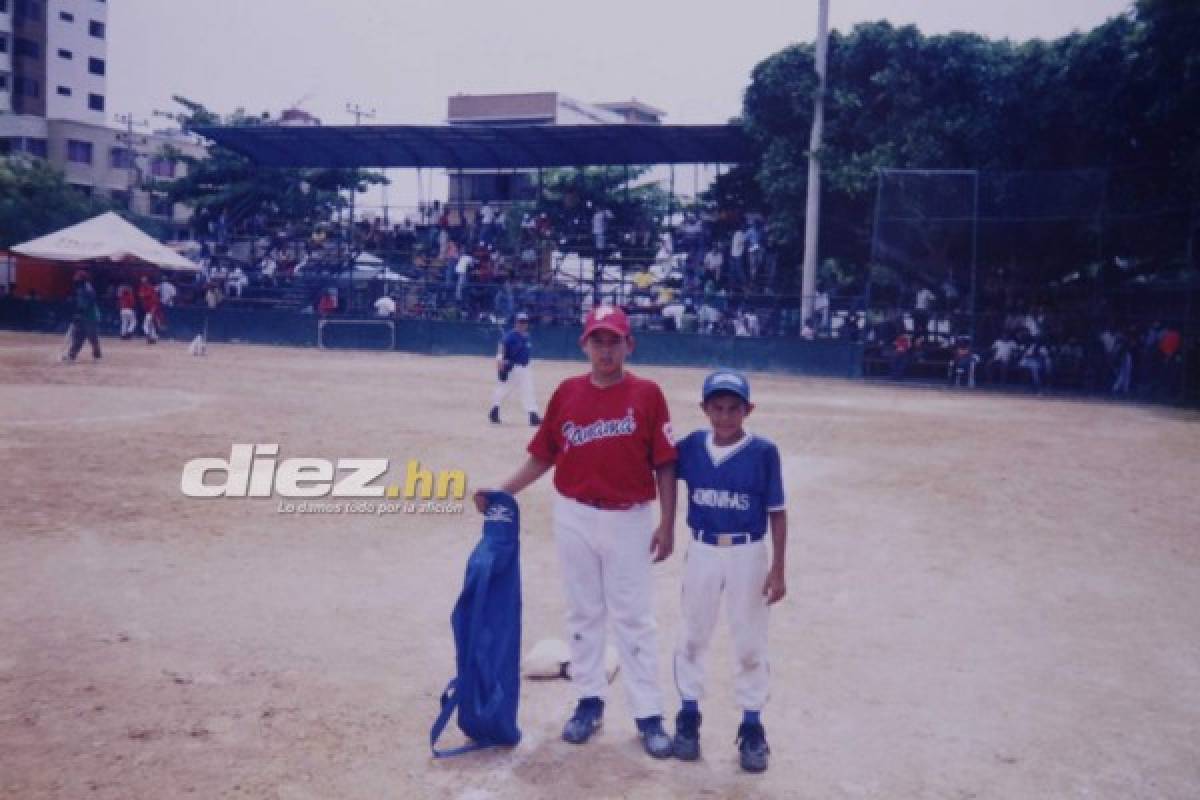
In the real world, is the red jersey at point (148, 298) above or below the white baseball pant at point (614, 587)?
above

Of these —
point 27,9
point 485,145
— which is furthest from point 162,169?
point 485,145

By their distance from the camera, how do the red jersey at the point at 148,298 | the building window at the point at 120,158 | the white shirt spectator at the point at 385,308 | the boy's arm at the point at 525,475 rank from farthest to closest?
the building window at the point at 120,158, the white shirt spectator at the point at 385,308, the red jersey at the point at 148,298, the boy's arm at the point at 525,475

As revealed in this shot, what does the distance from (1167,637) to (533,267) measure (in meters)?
32.3

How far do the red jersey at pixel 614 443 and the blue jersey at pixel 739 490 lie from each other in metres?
0.20

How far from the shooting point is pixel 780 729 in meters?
4.66

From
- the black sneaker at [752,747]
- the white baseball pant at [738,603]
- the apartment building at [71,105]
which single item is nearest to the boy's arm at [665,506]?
the white baseball pant at [738,603]

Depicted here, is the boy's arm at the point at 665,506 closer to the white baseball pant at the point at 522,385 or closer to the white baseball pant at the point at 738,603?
the white baseball pant at the point at 738,603

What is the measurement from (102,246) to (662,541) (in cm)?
3464

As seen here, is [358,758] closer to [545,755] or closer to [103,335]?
[545,755]

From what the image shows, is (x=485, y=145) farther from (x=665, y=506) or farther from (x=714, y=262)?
(x=665, y=506)

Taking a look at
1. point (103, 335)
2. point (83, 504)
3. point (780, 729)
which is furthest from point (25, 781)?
point (103, 335)

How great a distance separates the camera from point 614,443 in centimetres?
443

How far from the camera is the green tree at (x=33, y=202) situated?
44.1m

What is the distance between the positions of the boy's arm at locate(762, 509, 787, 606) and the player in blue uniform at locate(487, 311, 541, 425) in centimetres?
1079
